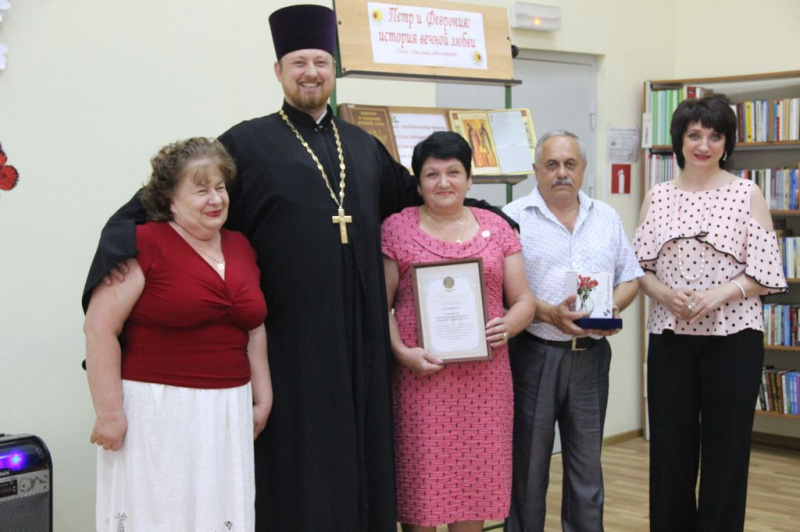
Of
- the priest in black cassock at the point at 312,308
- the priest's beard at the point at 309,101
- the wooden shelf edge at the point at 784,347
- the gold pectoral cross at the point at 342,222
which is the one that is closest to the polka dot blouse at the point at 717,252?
the priest in black cassock at the point at 312,308

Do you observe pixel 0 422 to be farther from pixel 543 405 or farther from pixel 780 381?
pixel 780 381

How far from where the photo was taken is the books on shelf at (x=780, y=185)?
Answer: 5637 millimetres

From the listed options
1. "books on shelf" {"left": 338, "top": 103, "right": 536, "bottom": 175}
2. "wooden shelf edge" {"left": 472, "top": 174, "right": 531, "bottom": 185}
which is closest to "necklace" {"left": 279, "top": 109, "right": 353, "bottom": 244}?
"books on shelf" {"left": 338, "top": 103, "right": 536, "bottom": 175}

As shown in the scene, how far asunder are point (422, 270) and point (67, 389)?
1.67 metres

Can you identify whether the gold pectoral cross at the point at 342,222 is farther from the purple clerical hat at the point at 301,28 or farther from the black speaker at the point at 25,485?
the black speaker at the point at 25,485

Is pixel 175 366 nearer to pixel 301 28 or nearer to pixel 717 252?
pixel 301 28

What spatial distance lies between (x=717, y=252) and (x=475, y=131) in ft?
3.57

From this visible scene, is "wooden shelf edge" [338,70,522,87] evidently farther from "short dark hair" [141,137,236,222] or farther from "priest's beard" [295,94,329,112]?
"short dark hair" [141,137,236,222]

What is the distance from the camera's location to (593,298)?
3057 mm

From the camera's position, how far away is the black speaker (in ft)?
9.00

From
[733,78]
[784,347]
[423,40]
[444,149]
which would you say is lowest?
[784,347]

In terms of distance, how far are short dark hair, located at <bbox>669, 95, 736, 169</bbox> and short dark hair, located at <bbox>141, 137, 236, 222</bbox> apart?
169cm

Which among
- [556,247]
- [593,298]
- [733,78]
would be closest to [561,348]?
[593,298]

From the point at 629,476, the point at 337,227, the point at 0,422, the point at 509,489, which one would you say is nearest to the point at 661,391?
the point at 509,489
